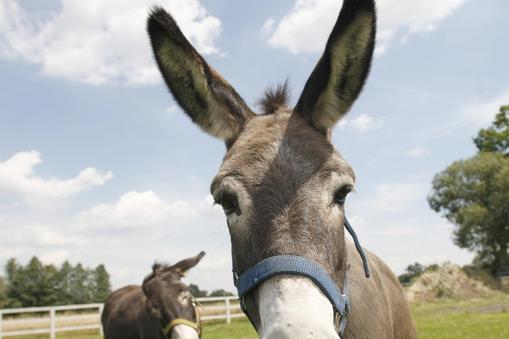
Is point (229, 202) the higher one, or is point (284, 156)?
point (284, 156)

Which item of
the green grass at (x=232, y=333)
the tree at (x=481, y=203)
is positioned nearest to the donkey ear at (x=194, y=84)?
the green grass at (x=232, y=333)

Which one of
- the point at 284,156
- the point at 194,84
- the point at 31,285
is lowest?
the point at 284,156

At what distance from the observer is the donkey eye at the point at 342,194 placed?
8.36 ft

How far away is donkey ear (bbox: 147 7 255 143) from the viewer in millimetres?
3178

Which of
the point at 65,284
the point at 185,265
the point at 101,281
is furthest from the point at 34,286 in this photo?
the point at 185,265

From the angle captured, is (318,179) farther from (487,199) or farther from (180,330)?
(487,199)

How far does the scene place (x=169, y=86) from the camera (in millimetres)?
3377

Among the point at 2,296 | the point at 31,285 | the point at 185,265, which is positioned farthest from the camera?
the point at 31,285

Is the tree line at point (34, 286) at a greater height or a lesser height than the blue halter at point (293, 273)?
greater

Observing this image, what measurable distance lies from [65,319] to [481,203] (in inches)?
1693

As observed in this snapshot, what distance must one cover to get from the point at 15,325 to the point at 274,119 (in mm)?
25136

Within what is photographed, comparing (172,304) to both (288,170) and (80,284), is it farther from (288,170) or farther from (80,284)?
(80,284)

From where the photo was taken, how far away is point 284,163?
2.46 m

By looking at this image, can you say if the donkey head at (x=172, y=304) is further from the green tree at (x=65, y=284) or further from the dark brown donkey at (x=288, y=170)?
the green tree at (x=65, y=284)
